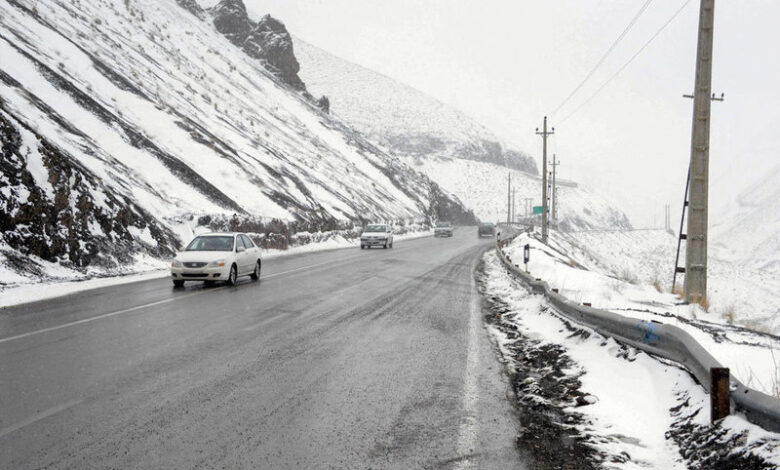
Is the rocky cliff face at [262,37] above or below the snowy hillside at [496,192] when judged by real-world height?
above

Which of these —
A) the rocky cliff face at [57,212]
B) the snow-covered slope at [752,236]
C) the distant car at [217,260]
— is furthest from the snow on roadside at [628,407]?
the snow-covered slope at [752,236]

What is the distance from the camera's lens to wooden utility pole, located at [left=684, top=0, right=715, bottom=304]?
1274 centimetres

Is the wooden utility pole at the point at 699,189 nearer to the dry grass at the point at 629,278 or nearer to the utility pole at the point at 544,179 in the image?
the dry grass at the point at 629,278

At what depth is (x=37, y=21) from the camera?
34.9 meters

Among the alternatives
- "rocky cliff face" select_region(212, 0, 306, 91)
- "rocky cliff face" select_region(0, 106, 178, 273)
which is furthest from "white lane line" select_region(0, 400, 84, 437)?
"rocky cliff face" select_region(212, 0, 306, 91)

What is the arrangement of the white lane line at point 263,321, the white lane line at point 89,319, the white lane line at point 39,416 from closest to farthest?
the white lane line at point 39,416
the white lane line at point 89,319
the white lane line at point 263,321

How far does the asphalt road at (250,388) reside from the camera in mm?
4270

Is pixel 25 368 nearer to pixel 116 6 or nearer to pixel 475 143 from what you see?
pixel 116 6

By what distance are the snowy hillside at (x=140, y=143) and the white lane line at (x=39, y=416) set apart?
11.8 m

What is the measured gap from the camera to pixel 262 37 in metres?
84.1

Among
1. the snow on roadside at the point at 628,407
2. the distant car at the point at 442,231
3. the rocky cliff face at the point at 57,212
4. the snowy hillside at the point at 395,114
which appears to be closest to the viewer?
the snow on roadside at the point at 628,407

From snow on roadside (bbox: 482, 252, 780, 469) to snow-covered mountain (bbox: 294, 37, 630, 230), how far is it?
125m

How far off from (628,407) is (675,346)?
82 cm

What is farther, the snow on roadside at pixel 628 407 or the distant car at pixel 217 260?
the distant car at pixel 217 260
